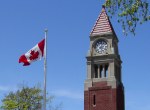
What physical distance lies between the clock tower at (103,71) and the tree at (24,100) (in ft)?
53.0

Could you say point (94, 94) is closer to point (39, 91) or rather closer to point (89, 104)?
point (89, 104)

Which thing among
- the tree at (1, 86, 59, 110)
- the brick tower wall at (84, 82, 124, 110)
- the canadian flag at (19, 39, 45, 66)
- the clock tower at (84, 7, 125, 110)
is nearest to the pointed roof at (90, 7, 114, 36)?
the clock tower at (84, 7, 125, 110)

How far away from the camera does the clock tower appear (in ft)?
196

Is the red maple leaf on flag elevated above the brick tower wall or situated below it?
above

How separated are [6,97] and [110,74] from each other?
59.7 feet

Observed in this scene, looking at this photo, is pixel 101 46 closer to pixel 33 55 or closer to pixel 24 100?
pixel 24 100

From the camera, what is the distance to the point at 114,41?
62.5 m

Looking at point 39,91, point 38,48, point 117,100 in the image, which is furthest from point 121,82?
point 38,48

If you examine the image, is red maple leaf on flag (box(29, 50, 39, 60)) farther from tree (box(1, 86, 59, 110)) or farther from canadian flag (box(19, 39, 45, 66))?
tree (box(1, 86, 59, 110))


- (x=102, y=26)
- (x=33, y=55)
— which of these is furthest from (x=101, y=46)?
(x=33, y=55)

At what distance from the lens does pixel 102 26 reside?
62469mm

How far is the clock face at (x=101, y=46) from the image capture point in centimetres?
6144

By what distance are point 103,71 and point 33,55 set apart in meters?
36.9

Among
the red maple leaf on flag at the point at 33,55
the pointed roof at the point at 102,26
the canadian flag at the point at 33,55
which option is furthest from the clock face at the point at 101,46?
the red maple leaf on flag at the point at 33,55
